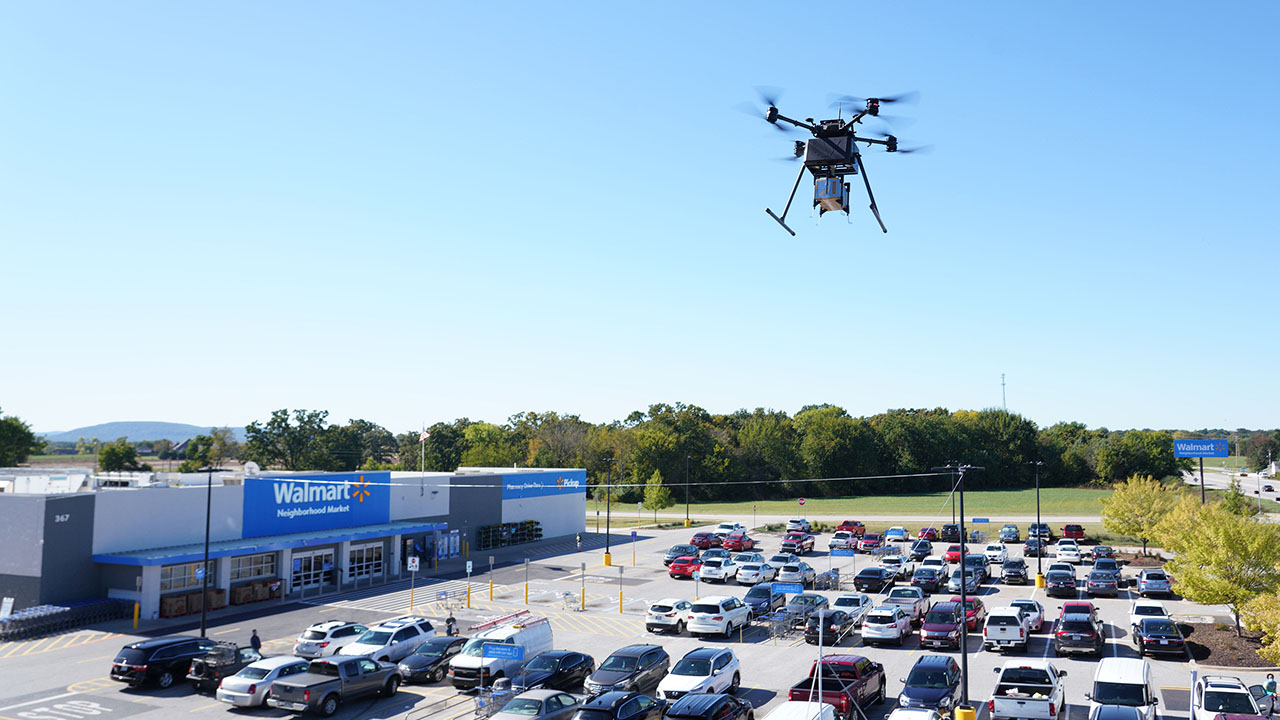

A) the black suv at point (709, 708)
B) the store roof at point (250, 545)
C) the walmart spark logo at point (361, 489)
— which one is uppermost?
the walmart spark logo at point (361, 489)

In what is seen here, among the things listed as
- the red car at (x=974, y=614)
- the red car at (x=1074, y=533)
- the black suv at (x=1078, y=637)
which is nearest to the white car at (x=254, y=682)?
the black suv at (x=1078, y=637)

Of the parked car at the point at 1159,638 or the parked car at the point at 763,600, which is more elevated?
the parked car at the point at 1159,638

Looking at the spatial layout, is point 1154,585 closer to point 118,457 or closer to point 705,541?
Result: point 705,541

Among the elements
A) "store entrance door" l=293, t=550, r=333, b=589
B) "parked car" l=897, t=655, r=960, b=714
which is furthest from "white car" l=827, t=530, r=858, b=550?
"parked car" l=897, t=655, r=960, b=714

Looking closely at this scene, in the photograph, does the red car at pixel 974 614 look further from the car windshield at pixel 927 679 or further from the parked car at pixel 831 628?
the car windshield at pixel 927 679

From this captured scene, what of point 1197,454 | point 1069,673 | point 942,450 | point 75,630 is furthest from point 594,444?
point 1069,673

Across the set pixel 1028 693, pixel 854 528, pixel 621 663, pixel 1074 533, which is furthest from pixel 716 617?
pixel 1074 533
